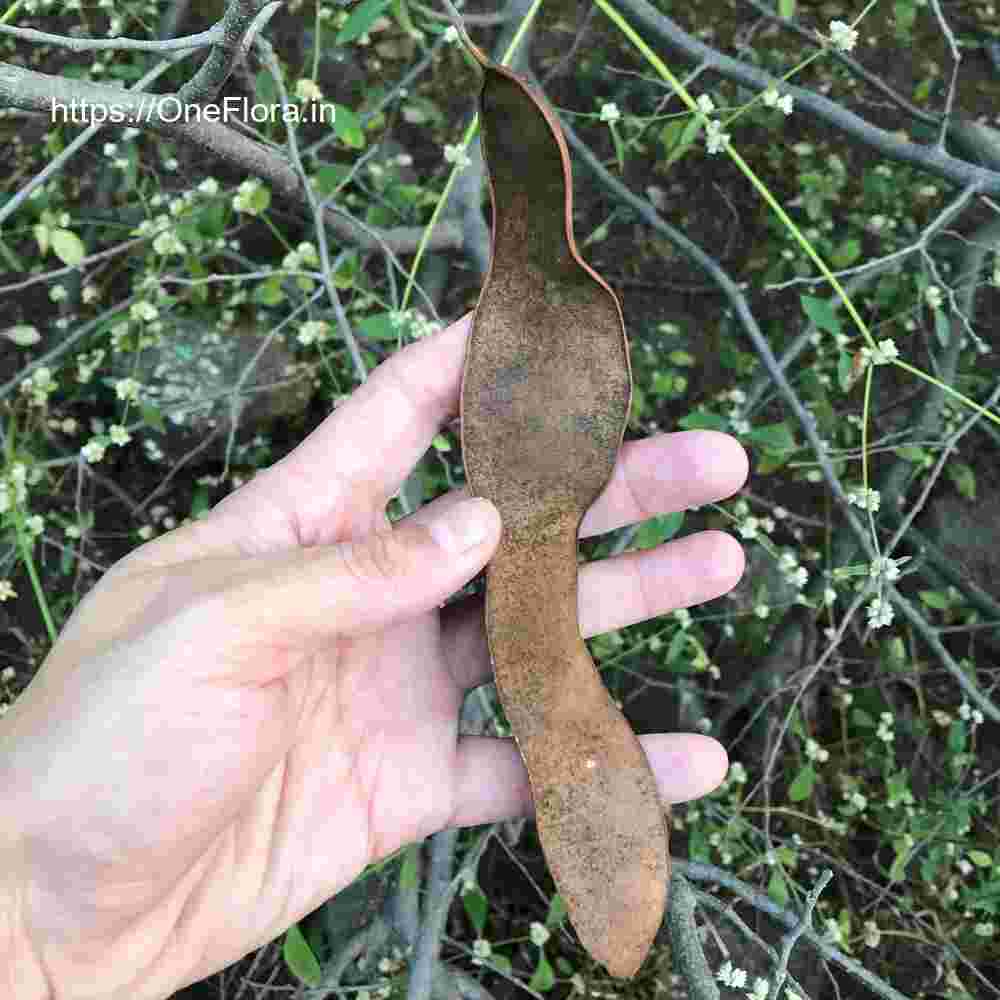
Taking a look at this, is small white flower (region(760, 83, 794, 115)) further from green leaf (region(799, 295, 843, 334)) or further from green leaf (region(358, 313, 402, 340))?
green leaf (region(358, 313, 402, 340))

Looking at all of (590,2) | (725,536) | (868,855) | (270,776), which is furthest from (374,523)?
(590,2)

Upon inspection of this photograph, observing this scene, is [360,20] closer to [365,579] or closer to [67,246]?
[67,246]

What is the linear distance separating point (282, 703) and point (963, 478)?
4.73 ft

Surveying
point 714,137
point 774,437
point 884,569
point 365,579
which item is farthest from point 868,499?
point 365,579

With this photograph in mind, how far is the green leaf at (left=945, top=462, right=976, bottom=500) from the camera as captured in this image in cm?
206

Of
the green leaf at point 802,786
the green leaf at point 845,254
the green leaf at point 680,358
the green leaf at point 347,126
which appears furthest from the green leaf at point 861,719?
the green leaf at point 347,126

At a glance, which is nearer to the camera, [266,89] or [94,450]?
[94,450]

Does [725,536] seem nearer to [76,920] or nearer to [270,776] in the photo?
[270,776]

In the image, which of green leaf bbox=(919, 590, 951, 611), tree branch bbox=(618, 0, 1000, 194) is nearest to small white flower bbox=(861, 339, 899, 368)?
tree branch bbox=(618, 0, 1000, 194)

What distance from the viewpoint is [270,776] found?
1358 mm

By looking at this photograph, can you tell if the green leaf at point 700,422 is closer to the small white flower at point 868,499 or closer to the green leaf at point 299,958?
the small white flower at point 868,499

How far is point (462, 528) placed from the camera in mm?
1192

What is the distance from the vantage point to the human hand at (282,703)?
3.76 feet

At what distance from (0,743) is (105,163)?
1495mm
